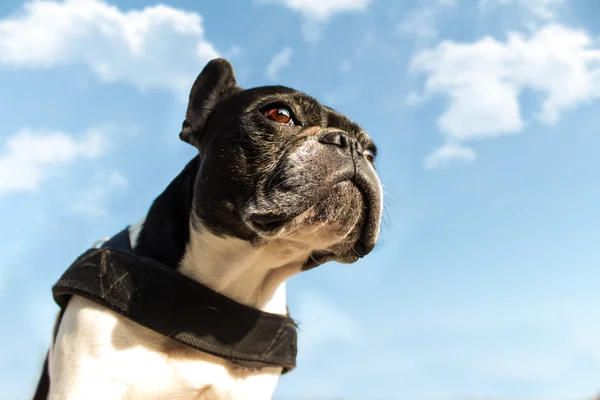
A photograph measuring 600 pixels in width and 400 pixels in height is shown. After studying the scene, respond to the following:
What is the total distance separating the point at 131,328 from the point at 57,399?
60cm

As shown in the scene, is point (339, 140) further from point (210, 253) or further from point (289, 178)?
point (210, 253)

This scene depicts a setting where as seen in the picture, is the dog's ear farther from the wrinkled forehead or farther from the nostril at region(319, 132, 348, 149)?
the nostril at region(319, 132, 348, 149)

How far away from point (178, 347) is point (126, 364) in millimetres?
345

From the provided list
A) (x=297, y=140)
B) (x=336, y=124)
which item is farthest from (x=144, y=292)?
(x=336, y=124)

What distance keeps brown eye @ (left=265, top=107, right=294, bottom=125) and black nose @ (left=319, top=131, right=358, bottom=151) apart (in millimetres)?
366

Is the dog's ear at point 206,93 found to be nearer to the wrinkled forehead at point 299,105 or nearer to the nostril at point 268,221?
the wrinkled forehead at point 299,105

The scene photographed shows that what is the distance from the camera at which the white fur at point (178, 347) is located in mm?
3947

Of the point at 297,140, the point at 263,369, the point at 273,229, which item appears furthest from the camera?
the point at 263,369

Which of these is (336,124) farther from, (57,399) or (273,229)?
(57,399)

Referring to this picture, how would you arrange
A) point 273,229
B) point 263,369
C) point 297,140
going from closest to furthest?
point 273,229
point 297,140
point 263,369

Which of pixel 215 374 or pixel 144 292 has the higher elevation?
pixel 144 292

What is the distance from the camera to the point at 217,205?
162 inches

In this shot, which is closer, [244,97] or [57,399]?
[57,399]

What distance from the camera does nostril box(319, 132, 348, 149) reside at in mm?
4035
